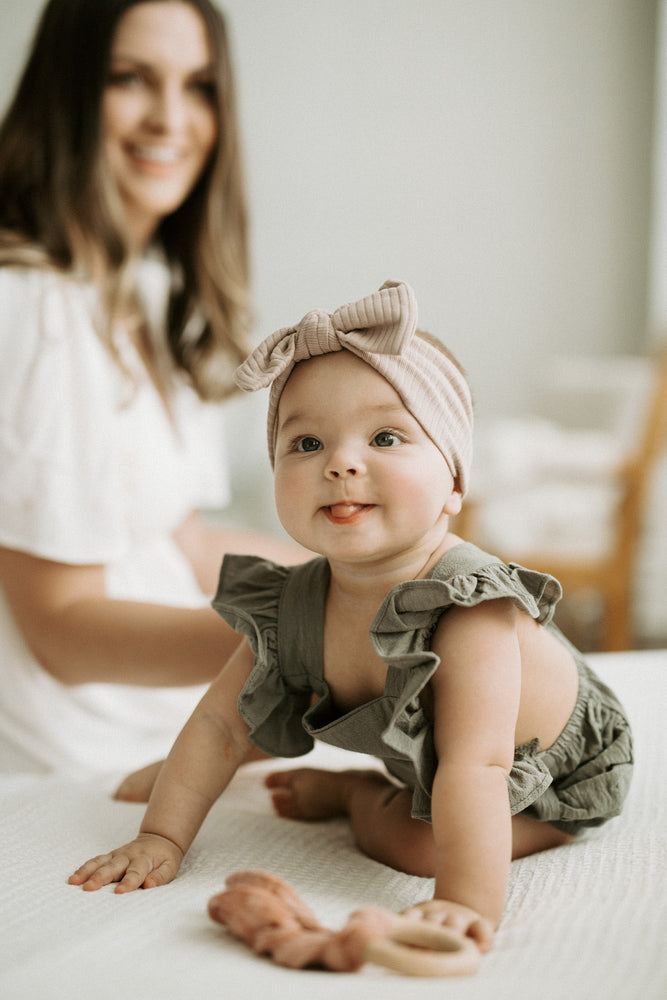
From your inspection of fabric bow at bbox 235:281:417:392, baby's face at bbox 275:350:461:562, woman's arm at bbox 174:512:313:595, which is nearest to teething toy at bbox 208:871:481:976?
baby's face at bbox 275:350:461:562

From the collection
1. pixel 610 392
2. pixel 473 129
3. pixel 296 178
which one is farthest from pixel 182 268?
pixel 473 129

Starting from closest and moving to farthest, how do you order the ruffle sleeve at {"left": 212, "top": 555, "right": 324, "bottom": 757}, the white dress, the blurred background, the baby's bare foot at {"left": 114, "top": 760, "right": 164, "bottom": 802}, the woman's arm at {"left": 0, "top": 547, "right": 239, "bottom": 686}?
the ruffle sleeve at {"left": 212, "top": 555, "right": 324, "bottom": 757}
the baby's bare foot at {"left": 114, "top": 760, "right": 164, "bottom": 802}
the woman's arm at {"left": 0, "top": 547, "right": 239, "bottom": 686}
the white dress
the blurred background

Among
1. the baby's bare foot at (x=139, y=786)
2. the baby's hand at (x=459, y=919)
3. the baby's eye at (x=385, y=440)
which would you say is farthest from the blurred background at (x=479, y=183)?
the baby's hand at (x=459, y=919)

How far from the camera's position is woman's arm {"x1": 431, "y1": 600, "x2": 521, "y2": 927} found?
61 cm

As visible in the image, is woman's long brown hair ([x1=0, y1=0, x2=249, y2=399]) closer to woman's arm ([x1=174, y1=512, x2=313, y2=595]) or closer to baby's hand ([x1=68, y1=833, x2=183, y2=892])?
woman's arm ([x1=174, y1=512, x2=313, y2=595])

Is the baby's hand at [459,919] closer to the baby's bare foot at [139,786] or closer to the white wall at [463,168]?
the baby's bare foot at [139,786]

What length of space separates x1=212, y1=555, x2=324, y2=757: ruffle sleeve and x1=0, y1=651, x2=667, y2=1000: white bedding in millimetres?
89

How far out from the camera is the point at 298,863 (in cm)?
75

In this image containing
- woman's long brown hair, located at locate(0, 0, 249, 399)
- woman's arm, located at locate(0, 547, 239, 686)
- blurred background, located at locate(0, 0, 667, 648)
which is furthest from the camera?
blurred background, located at locate(0, 0, 667, 648)

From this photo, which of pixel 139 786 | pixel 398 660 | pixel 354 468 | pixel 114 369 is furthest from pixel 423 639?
pixel 114 369

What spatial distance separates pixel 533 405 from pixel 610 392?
81 cm

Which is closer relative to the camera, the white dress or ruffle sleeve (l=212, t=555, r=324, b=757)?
ruffle sleeve (l=212, t=555, r=324, b=757)

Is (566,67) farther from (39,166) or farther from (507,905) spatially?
(507,905)

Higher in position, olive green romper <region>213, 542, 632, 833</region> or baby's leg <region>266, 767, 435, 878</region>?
olive green romper <region>213, 542, 632, 833</region>
